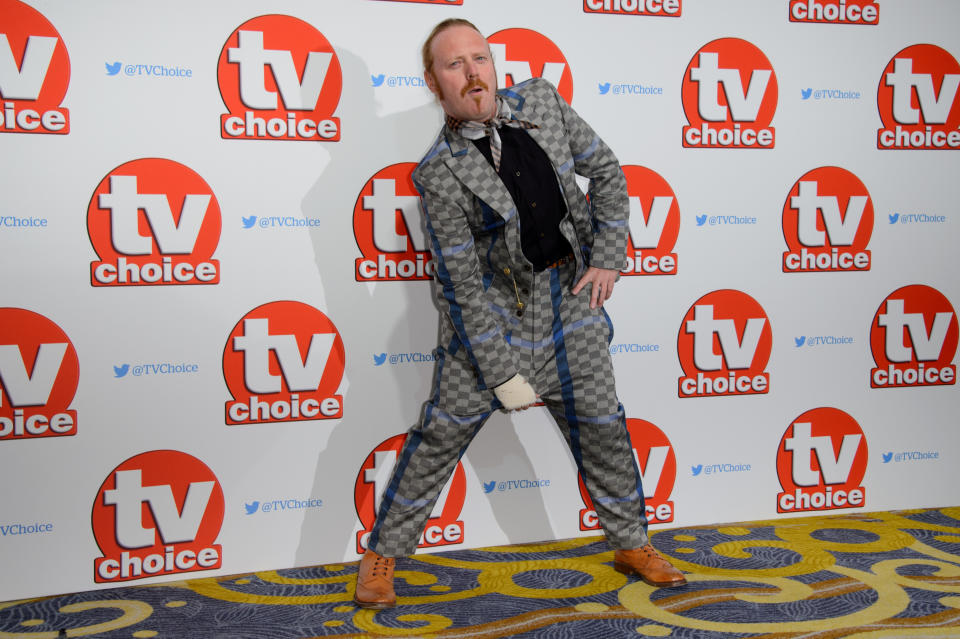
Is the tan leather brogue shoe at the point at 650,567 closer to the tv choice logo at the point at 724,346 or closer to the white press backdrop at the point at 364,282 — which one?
the white press backdrop at the point at 364,282

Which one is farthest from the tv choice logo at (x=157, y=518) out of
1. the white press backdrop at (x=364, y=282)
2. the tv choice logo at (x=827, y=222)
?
the tv choice logo at (x=827, y=222)

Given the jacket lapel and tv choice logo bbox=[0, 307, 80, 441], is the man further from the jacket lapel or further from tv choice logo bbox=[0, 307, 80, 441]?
tv choice logo bbox=[0, 307, 80, 441]

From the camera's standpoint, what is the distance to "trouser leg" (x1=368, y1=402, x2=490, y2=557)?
228 centimetres

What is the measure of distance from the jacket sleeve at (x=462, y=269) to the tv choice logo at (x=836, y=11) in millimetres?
1503

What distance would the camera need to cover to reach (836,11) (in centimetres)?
287

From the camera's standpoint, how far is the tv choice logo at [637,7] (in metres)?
2.67

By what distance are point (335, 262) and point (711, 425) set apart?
1.42 meters

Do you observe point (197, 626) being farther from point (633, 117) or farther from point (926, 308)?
point (926, 308)

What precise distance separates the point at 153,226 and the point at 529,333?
1.16 m

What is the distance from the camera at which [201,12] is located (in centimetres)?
242

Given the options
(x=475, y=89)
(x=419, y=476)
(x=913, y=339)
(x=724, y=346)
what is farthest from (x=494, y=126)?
(x=913, y=339)

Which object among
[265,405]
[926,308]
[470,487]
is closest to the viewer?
[265,405]

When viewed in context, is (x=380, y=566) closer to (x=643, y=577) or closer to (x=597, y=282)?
(x=643, y=577)

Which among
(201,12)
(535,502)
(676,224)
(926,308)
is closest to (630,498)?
(535,502)
